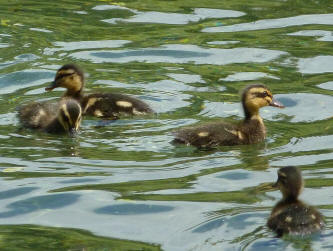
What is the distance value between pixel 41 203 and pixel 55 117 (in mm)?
1862

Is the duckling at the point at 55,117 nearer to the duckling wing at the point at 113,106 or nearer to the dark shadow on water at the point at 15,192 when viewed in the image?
the duckling wing at the point at 113,106

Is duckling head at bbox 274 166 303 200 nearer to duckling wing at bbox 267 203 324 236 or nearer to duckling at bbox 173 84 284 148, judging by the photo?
duckling wing at bbox 267 203 324 236

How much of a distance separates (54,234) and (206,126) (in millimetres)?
2163

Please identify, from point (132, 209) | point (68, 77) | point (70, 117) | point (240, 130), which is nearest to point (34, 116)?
point (70, 117)

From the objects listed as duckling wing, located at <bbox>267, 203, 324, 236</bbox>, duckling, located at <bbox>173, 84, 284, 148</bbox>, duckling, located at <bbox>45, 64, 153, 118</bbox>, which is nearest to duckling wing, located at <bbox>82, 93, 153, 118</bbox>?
duckling, located at <bbox>45, 64, 153, 118</bbox>

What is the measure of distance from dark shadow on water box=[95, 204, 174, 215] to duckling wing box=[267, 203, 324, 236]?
846mm

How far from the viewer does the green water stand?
6541mm

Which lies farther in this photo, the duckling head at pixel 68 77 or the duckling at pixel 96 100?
the duckling head at pixel 68 77

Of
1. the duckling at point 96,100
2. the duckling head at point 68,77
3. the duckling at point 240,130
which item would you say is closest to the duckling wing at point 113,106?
the duckling at point 96,100

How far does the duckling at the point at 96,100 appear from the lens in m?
9.02

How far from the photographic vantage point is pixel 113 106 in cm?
905

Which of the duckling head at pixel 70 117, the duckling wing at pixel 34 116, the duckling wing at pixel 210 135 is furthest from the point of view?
the duckling wing at pixel 34 116

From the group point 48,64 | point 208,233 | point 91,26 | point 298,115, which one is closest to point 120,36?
point 91,26

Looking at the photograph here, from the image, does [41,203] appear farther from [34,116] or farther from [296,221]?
[34,116]
